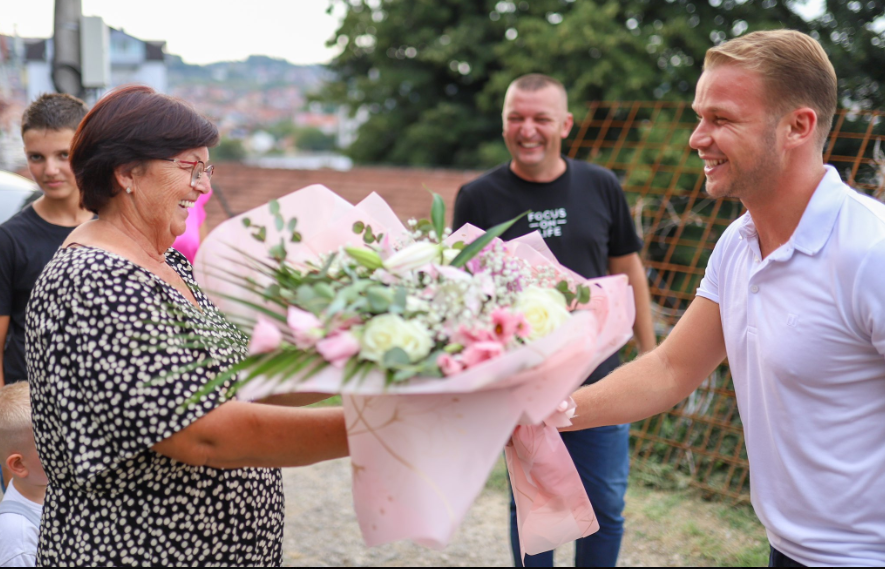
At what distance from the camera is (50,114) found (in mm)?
3225

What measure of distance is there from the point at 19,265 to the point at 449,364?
2316 mm

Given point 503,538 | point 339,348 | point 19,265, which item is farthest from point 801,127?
point 503,538

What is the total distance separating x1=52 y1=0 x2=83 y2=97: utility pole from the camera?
5070 mm

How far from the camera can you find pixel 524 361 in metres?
1.34

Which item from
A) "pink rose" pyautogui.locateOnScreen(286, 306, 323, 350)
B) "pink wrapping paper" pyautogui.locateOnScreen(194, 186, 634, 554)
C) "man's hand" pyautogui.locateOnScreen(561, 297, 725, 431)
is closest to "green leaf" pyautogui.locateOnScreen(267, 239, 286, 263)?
"pink wrapping paper" pyautogui.locateOnScreen(194, 186, 634, 554)

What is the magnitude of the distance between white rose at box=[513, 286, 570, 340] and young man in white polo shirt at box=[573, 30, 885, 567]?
61 centimetres

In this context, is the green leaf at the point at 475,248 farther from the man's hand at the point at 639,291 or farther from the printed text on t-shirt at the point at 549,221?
the man's hand at the point at 639,291

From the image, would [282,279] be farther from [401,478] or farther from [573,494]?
[573,494]

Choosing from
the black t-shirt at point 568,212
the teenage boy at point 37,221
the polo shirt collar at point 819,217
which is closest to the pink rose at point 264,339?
the polo shirt collar at point 819,217

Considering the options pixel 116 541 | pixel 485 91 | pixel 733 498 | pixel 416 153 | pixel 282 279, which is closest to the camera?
pixel 282 279

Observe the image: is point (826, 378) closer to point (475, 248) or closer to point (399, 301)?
point (475, 248)

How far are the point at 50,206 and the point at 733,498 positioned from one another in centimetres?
409

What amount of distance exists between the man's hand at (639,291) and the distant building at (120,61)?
2.22 meters

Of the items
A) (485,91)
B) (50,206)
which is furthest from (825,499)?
(485,91)
